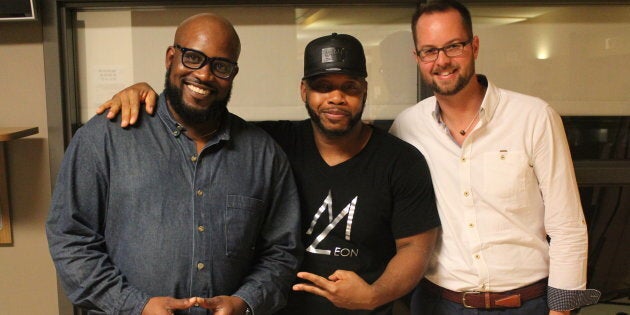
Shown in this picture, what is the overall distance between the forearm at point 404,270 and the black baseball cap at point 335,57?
1.83 ft

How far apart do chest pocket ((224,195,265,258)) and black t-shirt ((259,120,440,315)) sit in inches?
8.2

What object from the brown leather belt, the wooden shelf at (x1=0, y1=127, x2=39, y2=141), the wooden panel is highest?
the wooden shelf at (x1=0, y1=127, x2=39, y2=141)

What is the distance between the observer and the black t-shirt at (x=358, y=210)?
66.2 inches

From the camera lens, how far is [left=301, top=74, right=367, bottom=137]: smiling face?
→ 1.67 m

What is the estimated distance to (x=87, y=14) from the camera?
2.24 metres

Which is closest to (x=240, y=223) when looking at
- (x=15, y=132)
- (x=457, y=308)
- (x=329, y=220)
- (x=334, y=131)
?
(x=329, y=220)

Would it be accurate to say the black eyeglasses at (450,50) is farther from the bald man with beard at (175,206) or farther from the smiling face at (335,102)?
the bald man with beard at (175,206)

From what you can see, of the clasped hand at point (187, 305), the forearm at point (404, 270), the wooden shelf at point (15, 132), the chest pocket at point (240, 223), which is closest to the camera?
the clasped hand at point (187, 305)

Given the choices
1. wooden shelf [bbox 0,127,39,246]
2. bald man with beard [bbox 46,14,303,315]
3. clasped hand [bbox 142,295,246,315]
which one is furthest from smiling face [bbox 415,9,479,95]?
wooden shelf [bbox 0,127,39,246]

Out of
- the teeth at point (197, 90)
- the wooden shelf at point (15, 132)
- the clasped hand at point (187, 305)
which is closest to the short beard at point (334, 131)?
the teeth at point (197, 90)

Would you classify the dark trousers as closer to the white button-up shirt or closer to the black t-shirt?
the white button-up shirt

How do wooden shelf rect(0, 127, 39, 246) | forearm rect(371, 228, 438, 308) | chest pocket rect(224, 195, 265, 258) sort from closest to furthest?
chest pocket rect(224, 195, 265, 258) → forearm rect(371, 228, 438, 308) → wooden shelf rect(0, 127, 39, 246)

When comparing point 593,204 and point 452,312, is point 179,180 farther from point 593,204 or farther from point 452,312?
point 593,204

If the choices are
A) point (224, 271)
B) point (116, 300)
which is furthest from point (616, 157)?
point (116, 300)
